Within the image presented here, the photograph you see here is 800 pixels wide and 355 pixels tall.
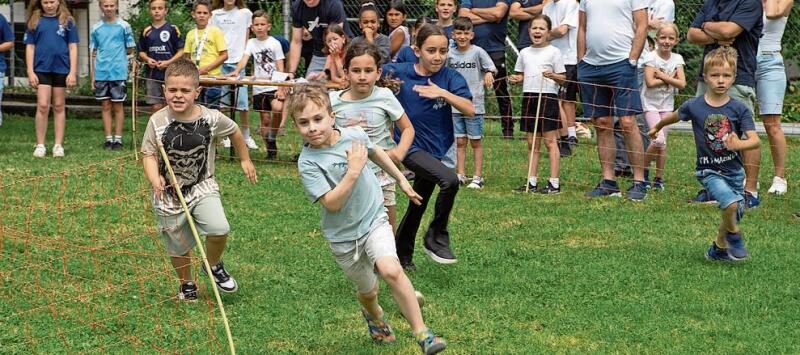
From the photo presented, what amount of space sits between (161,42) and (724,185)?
23.8 ft

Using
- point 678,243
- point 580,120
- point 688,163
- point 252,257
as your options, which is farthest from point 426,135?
point 580,120

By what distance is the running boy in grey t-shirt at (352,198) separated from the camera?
539cm

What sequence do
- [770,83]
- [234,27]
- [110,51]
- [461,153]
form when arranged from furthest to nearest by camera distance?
1. [234,27]
2. [110,51]
3. [461,153]
4. [770,83]

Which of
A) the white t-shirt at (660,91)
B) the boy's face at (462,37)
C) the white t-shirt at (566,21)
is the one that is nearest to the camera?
the boy's face at (462,37)

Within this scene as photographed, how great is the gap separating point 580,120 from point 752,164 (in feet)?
17.4

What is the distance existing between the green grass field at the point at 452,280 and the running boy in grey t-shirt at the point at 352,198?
0.40 meters

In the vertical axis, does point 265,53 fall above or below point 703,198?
above

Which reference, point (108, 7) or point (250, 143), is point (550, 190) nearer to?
point (250, 143)

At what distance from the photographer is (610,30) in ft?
32.4

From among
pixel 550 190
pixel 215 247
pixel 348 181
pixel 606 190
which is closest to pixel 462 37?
pixel 550 190

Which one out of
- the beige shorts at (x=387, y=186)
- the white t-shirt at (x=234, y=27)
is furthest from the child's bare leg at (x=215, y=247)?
the white t-shirt at (x=234, y=27)

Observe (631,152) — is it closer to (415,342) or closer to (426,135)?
(426,135)

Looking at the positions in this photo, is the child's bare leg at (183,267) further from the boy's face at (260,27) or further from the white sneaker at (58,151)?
the boy's face at (260,27)

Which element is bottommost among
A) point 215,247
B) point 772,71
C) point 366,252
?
point 215,247
